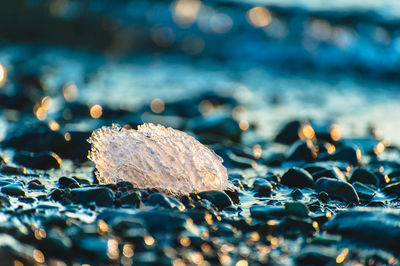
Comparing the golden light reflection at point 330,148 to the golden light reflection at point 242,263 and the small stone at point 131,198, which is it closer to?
the small stone at point 131,198

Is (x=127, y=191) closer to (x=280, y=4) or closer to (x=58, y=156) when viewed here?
(x=58, y=156)

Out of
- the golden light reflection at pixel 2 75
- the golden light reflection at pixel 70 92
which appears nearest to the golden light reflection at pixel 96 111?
the golden light reflection at pixel 70 92

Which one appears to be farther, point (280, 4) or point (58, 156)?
point (280, 4)

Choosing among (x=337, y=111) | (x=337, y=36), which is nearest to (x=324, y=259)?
(x=337, y=111)

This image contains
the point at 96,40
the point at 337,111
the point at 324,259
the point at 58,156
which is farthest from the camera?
the point at 96,40

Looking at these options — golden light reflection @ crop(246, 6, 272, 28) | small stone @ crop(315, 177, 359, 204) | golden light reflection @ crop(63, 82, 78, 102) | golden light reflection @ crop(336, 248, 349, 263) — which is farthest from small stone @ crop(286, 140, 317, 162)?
golden light reflection @ crop(246, 6, 272, 28)

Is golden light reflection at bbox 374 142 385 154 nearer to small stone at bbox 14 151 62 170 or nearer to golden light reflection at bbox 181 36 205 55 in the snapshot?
small stone at bbox 14 151 62 170

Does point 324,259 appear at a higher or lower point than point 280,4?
lower
